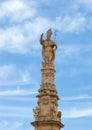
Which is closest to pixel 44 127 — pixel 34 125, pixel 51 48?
pixel 34 125

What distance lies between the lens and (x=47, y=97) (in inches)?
1532

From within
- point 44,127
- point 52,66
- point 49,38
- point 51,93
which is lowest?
point 44,127

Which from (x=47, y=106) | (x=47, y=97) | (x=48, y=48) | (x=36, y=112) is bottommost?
(x=36, y=112)

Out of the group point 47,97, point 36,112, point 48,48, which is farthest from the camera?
point 48,48

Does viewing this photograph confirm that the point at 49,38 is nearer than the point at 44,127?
No

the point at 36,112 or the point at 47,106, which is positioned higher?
the point at 47,106

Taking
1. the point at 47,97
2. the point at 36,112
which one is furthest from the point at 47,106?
the point at 36,112

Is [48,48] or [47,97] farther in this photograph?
[48,48]

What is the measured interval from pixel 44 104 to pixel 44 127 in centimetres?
200

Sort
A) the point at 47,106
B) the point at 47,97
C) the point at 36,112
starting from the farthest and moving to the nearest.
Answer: the point at 47,97 → the point at 47,106 → the point at 36,112

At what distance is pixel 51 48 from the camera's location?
135 ft

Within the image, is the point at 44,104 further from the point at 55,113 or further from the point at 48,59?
the point at 48,59

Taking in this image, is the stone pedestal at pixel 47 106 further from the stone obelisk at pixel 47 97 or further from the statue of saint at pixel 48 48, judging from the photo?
the statue of saint at pixel 48 48

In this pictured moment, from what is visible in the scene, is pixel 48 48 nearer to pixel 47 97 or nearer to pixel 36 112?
pixel 47 97
